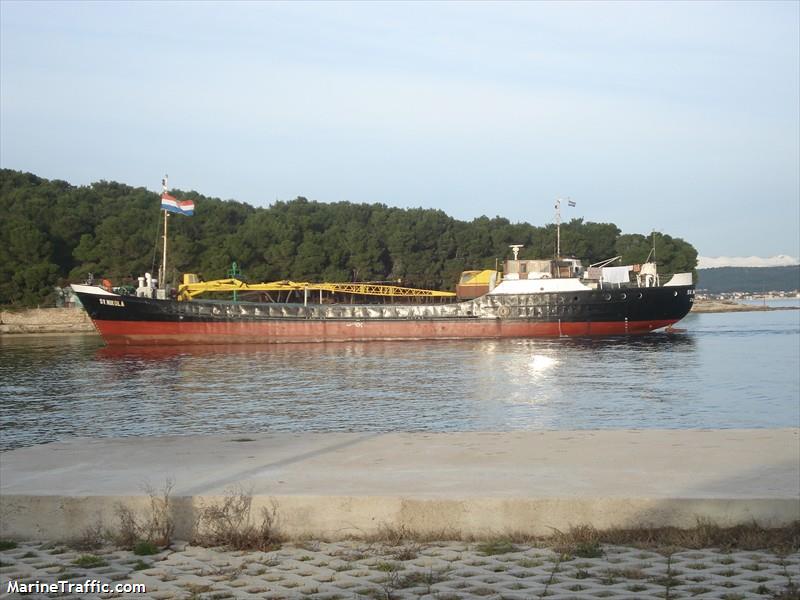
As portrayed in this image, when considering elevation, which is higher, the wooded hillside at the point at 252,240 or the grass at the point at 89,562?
the wooded hillside at the point at 252,240

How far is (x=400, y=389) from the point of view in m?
25.9

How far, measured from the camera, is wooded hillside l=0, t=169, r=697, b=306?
264 feet

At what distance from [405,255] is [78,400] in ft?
246

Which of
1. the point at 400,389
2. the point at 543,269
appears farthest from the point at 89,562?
the point at 543,269

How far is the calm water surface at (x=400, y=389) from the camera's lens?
19.1m

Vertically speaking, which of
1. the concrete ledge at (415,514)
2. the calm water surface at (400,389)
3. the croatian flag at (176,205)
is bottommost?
the calm water surface at (400,389)

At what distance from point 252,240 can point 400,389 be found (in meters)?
66.6

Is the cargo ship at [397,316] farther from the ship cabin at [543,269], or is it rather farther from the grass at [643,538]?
the grass at [643,538]

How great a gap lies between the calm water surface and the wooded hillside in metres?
33.0

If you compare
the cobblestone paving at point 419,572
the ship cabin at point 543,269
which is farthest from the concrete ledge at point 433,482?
the ship cabin at point 543,269

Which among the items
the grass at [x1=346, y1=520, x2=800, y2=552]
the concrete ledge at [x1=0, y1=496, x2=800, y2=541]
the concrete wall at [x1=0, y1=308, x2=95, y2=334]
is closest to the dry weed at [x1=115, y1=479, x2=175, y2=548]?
the concrete ledge at [x1=0, y1=496, x2=800, y2=541]

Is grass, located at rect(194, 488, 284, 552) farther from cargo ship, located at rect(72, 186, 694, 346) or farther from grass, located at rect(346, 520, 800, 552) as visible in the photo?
cargo ship, located at rect(72, 186, 694, 346)

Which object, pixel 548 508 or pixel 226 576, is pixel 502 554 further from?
pixel 226 576

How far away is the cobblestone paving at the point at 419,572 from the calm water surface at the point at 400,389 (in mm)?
10327
